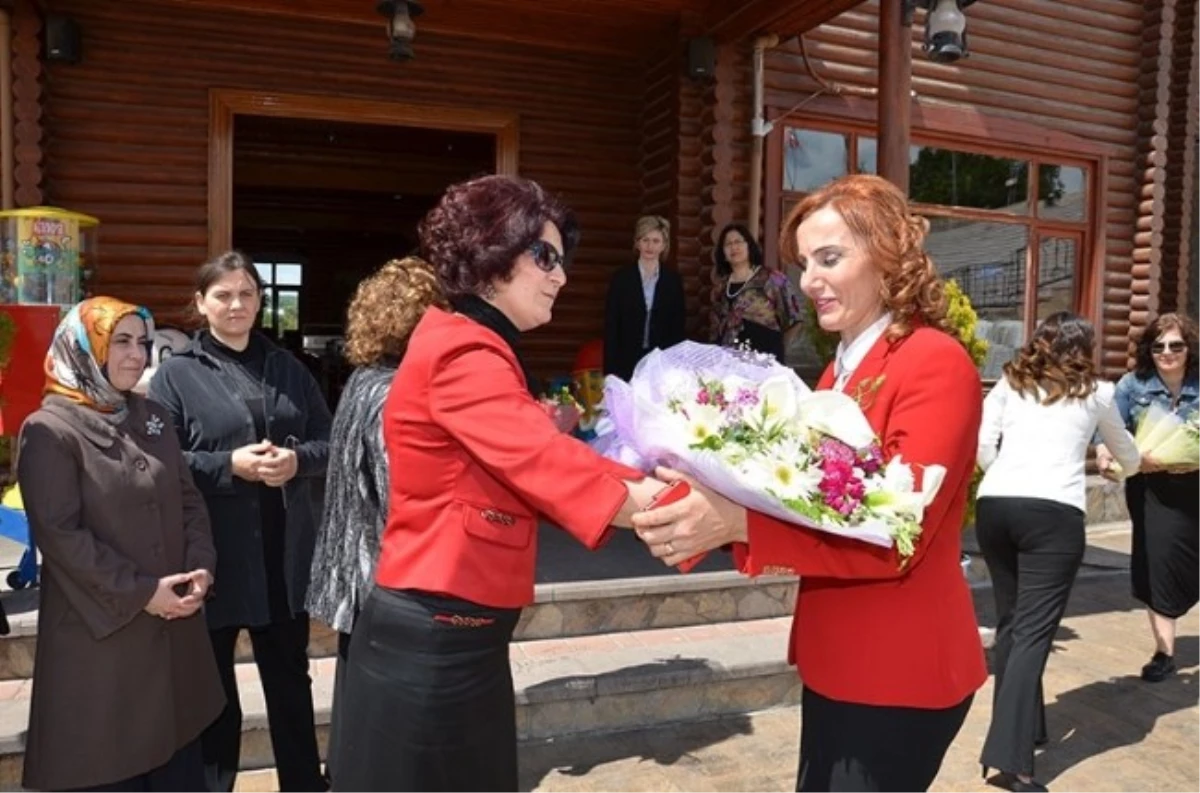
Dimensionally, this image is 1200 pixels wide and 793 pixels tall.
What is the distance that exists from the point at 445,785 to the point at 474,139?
37.4 ft

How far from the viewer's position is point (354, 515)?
3076 millimetres

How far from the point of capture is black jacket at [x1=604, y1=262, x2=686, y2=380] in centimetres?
677

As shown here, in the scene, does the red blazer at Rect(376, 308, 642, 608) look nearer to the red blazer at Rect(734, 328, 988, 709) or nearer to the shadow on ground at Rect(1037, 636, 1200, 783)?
the red blazer at Rect(734, 328, 988, 709)

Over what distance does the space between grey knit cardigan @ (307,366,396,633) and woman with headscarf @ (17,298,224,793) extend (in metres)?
0.40

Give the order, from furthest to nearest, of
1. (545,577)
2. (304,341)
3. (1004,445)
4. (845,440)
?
(304,341) → (545,577) → (1004,445) → (845,440)

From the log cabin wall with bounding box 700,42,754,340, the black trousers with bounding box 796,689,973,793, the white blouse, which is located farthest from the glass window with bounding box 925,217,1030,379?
the black trousers with bounding box 796,689,973,793

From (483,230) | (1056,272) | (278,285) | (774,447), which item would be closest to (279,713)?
(483,230)

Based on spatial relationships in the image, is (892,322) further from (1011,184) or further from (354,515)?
(1011,184)

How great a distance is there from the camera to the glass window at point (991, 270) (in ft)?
30.6

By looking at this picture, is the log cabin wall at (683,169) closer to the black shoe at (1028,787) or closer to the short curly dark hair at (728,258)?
the short curly dark hair at (728,258)

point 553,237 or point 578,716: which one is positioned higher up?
point 553,237

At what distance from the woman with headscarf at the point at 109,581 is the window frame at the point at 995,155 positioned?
5921 millimetres

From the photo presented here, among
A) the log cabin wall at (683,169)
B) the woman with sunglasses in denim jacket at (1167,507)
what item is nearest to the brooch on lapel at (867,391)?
the woman with sunglasses in denim jacket at (1167,507)

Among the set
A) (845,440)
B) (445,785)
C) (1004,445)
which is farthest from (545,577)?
(845,440)
